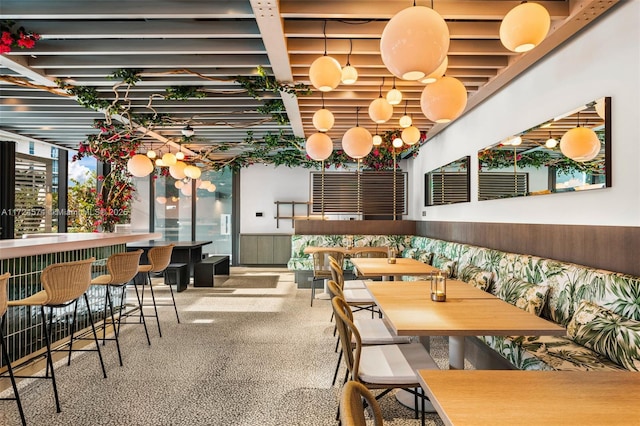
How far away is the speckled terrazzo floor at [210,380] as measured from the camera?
2633 mm

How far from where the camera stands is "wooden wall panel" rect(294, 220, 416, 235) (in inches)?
324

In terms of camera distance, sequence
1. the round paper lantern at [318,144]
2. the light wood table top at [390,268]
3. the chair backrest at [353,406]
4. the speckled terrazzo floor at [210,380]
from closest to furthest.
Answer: the chair backrest at [353,406] < the speckled terrazzo floor at [210,380] < the light wood table top at [390,268] < the round paper lantern at [318,144]


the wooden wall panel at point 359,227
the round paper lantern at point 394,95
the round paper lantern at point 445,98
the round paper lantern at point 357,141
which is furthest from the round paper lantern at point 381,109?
the wooden wall panel at point 359,227

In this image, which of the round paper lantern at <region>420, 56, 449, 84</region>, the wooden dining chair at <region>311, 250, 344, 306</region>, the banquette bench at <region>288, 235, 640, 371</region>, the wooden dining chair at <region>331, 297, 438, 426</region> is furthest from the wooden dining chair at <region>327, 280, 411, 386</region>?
the wooden dining chair at <region>311, 250, 344, 306</region>

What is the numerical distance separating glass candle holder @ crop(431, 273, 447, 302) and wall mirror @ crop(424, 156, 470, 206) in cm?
337

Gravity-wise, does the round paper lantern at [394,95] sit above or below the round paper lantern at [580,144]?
above

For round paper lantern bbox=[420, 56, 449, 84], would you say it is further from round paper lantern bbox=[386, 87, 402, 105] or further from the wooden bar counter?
the wooden bar counter

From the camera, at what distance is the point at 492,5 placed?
123 inches

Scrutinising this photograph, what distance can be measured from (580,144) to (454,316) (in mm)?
2050

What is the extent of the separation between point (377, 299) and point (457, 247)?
3.25m

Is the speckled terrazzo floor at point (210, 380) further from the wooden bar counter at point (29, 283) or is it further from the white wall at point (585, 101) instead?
the white wall at point (585, 101)

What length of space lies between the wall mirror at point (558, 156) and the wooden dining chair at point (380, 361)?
6.48 feet

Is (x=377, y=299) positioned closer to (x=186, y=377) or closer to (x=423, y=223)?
(x=186, y=377)

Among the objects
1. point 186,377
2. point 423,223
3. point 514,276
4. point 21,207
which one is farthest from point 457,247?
point 21,207
